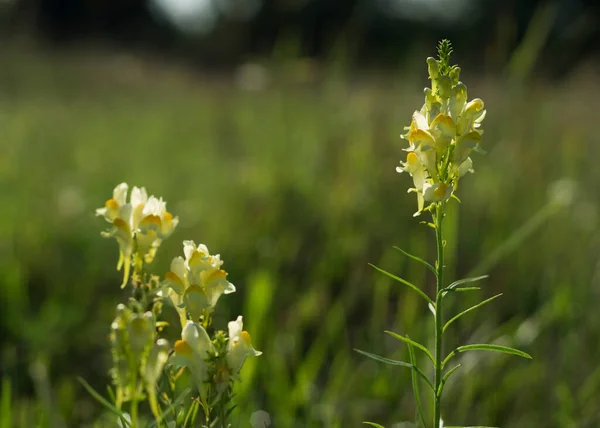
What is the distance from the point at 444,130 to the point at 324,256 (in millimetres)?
1637

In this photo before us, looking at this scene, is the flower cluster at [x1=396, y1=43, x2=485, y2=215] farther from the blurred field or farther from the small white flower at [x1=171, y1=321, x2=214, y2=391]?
the blurred field

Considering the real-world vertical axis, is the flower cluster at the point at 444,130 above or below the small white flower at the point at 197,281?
above

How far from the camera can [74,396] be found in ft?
6.16

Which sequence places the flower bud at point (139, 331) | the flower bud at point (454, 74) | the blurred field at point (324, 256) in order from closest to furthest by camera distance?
the flower bud at point (139, 331) < the flower bud at point (454, 74) < the blurred field at point (324, 256)

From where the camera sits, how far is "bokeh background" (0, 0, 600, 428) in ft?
5.78

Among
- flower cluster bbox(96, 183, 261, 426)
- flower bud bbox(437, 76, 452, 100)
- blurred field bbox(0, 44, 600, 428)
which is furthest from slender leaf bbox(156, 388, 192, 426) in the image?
flower bud bbox(437, 76, 452, 100)

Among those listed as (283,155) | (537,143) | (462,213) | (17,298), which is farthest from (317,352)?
(537,143)

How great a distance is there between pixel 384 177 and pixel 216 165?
1.14 meters

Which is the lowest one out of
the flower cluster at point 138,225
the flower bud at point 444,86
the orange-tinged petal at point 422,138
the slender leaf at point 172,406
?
the slender leaf at point 172,406

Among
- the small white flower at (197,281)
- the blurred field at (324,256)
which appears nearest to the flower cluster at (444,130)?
the small white flower at (197,281)

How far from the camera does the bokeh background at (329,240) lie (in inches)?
69.3

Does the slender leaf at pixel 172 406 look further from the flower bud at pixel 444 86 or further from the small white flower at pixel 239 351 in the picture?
the flower bud at pixel 444 86

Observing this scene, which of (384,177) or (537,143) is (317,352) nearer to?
(384,177)

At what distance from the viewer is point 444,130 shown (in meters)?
0.74
